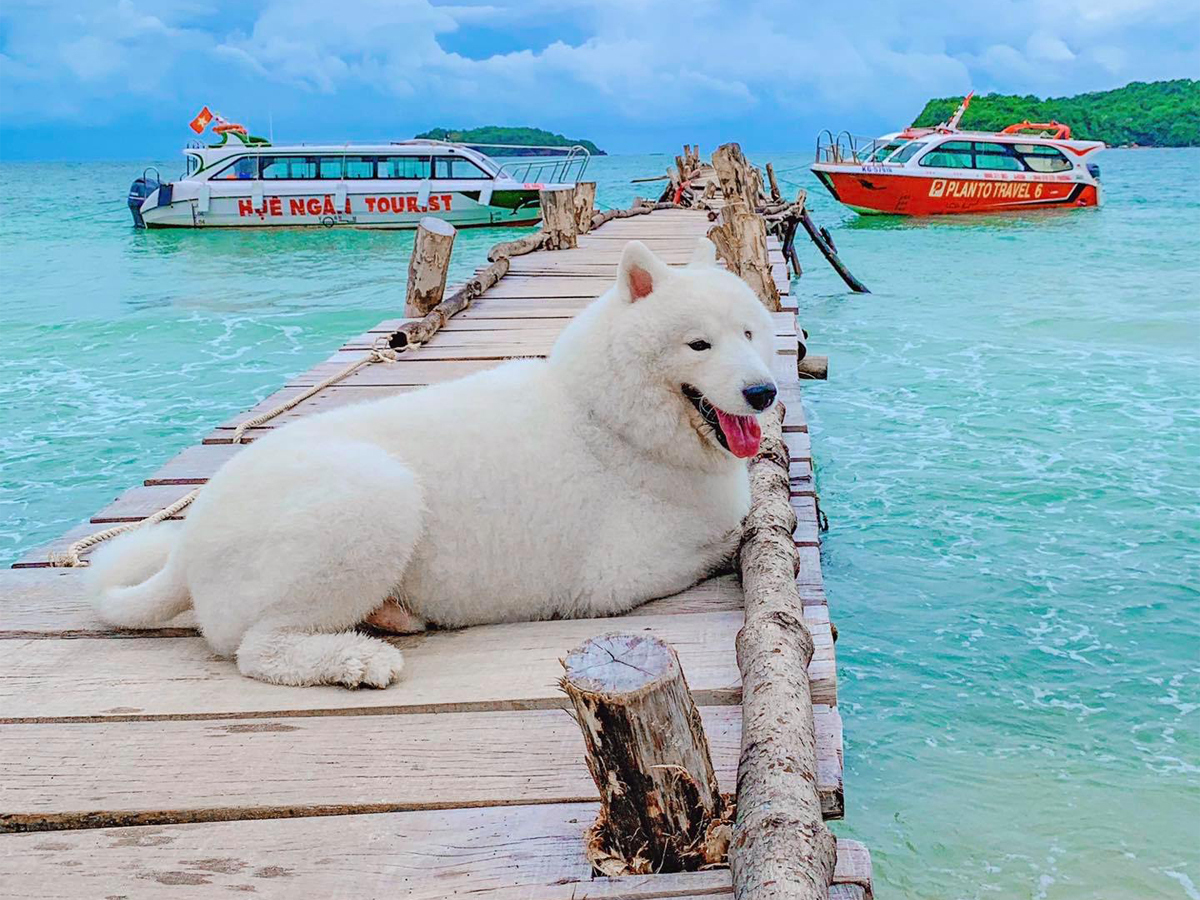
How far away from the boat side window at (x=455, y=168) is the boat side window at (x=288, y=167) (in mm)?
3713

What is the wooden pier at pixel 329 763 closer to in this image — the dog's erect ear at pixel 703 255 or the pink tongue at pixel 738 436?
the pink tongue at pixel 738 436

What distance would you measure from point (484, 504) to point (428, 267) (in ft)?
18.6

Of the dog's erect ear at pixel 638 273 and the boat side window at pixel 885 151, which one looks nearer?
the dog's erect ear at pixel 638 273

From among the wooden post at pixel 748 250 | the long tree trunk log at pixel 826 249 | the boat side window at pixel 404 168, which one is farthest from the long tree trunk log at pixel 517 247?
the boat side window at pixel 404 168

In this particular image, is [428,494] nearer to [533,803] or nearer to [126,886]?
[533,803]

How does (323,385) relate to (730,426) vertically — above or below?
below

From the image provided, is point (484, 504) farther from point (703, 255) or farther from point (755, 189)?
point (755, 189)

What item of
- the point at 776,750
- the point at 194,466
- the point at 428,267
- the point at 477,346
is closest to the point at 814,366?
the point at 477,346

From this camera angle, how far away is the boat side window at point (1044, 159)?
1256 inches

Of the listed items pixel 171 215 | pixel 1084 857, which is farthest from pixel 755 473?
pixel 171 215

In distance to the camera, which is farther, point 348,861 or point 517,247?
point 517,247

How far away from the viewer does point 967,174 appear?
1244 inches

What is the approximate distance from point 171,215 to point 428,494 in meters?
33.4

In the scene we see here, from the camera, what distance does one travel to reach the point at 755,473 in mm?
3848
